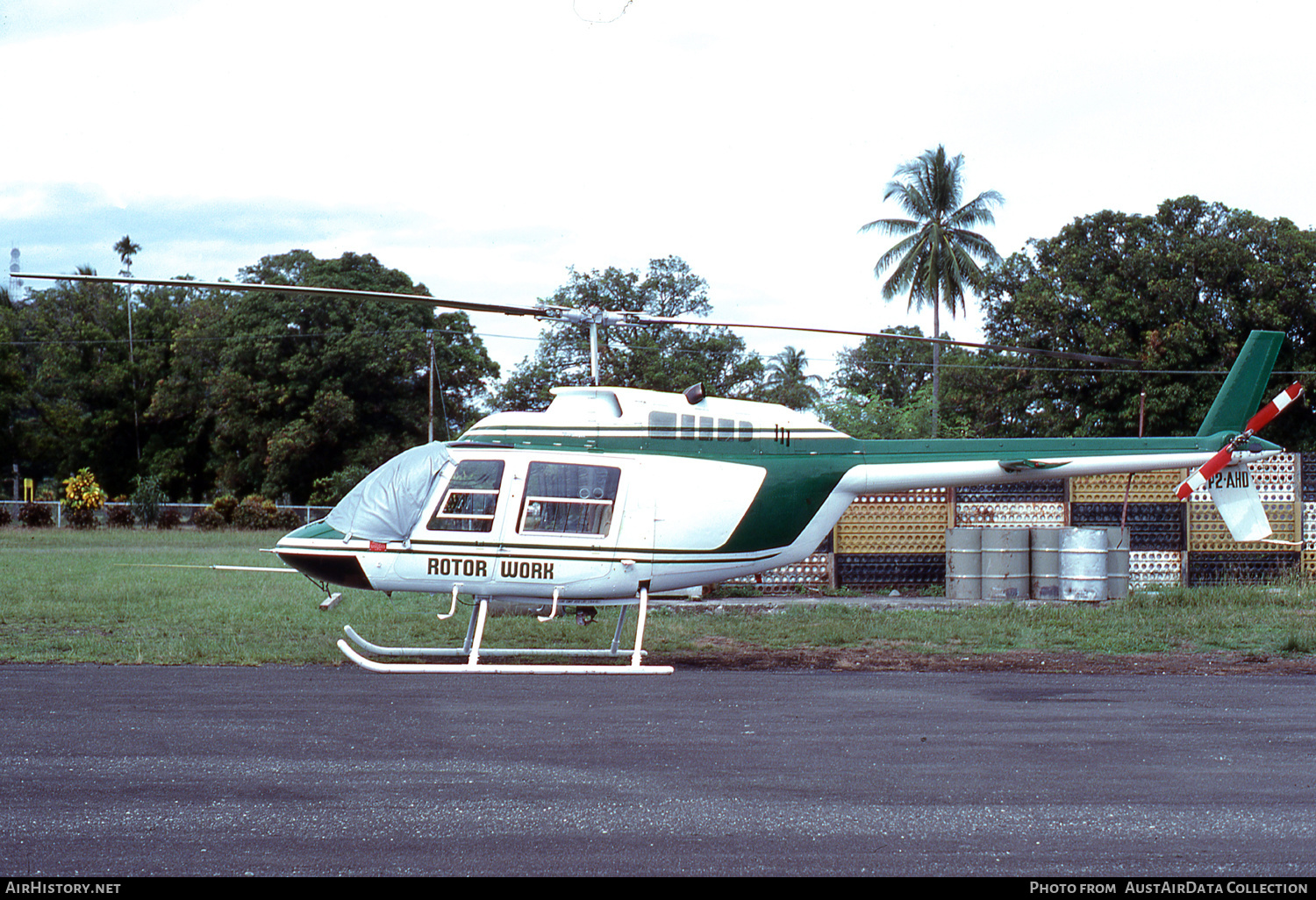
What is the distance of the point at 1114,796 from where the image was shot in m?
5.25

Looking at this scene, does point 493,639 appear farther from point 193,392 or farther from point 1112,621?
point 193,392

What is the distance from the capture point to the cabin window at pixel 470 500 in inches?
385

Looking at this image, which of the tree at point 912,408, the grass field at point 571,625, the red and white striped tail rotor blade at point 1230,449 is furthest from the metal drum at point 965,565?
the tree at point 912,408

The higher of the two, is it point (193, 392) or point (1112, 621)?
point (193, 392)

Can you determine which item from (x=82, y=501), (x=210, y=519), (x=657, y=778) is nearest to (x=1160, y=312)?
(x=657, y=778)

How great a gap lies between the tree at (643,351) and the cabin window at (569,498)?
24.0m

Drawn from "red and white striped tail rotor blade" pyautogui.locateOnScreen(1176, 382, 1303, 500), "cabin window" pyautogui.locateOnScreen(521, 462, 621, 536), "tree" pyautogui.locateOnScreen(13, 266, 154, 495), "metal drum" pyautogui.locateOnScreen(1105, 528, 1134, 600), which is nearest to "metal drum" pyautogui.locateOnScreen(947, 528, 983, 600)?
"metal drum" pyautogui.locateOnScreen(1105, 528, 1134, 600)

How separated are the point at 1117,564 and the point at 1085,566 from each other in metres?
0.57

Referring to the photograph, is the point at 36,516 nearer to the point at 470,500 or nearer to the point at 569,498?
the point at 470,500

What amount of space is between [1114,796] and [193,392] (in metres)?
50.8

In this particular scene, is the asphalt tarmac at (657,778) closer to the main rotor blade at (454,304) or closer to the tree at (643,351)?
the main rotor blade at (454,304)

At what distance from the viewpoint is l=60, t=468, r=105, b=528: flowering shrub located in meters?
38.8

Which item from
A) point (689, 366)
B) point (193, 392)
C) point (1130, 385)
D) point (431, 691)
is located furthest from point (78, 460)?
point (431, 691)

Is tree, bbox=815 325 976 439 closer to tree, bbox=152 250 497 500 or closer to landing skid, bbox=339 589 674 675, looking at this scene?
tree, bbox=152 250 497 500
